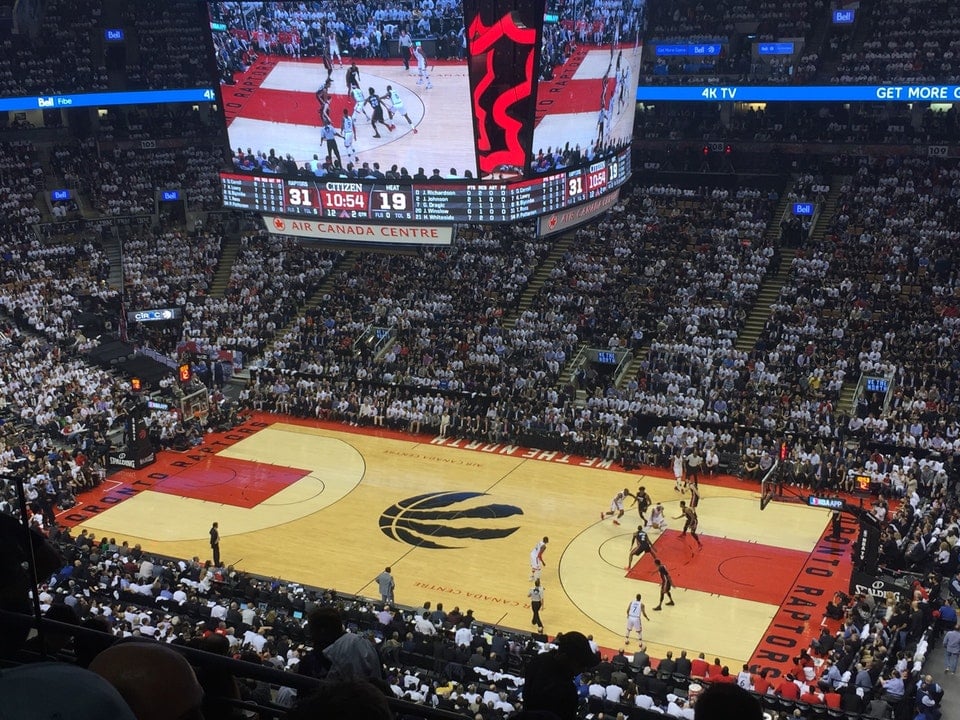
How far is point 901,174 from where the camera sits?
44219 mm

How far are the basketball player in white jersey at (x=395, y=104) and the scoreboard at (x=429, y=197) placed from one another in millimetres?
2042

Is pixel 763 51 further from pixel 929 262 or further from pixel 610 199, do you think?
pixel 610 199

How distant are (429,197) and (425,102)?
9.46 ft

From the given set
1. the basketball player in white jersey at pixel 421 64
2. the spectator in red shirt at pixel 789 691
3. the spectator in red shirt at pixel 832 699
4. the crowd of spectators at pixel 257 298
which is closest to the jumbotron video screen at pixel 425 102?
the basketball player in white jersey at pixel 421 64

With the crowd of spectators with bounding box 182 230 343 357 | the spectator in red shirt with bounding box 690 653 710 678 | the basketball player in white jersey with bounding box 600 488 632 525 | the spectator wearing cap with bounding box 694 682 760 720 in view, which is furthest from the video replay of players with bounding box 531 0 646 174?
the spectator wearing cap with bounding box 694 682 760 720

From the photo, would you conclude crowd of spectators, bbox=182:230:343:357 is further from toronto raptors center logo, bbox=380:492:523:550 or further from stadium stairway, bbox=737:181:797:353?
stadium stairway, bbox=737:181:797:353

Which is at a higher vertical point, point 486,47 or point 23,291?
point 486,47

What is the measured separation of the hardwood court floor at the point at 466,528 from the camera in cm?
2512

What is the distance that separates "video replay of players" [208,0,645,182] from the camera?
30078 mm

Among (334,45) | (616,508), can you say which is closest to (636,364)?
(616,508)

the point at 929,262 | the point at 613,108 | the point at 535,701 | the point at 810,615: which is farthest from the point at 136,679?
the point at 929,262

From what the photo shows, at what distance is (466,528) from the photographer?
29547 millimetres

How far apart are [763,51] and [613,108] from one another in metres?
17.2

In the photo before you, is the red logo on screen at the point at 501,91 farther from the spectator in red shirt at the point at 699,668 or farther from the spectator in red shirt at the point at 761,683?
the spectator in red shirt at the point at 761,683
